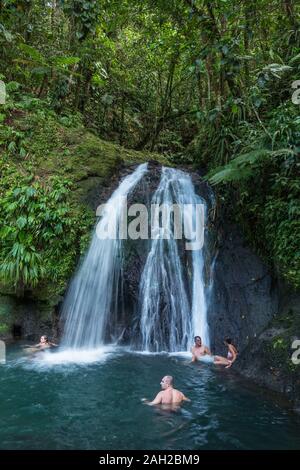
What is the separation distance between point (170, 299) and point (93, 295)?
171 centimetres

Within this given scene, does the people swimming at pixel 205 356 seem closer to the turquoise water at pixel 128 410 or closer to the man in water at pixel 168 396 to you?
the turquoise water at pixel 128 410

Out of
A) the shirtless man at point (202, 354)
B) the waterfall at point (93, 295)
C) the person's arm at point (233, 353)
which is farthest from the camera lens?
the waterfall at point (93, 295)

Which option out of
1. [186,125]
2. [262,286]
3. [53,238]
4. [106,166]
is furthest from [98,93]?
[262,286]

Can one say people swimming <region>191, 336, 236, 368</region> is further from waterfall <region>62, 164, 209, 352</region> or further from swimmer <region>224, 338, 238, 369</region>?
waterfall <region>62, 164, 209, 352</region>

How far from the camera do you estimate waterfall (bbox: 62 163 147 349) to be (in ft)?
28.4

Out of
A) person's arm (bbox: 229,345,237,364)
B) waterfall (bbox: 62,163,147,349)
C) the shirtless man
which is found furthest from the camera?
waterfall (bbox: 62,163,147,349)

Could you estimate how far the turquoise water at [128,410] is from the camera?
460 centimetres

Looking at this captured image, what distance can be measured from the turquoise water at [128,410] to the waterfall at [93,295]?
Result: 1156mm

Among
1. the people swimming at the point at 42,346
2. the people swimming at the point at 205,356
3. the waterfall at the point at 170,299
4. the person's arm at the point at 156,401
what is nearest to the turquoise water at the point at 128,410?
the person's arm at the point at 156,401

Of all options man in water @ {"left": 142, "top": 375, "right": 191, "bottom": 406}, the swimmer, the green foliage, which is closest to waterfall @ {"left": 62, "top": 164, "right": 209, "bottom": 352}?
the green foliage

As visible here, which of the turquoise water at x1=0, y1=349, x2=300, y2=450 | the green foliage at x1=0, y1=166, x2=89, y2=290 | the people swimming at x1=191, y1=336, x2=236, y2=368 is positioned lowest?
the turquoise water at x1=0, y1=349, x2=300, y2=450

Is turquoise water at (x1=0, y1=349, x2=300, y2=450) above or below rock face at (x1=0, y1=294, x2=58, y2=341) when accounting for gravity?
below

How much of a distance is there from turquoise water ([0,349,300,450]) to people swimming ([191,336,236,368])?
247 millimetres

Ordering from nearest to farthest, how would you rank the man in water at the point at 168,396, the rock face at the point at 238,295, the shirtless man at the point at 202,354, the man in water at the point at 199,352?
the man in water at the point at 168,396 → the shirtless man at the point at 202,354 → the man in water at the point at 199,352 → the rock face at the point at 238,295
